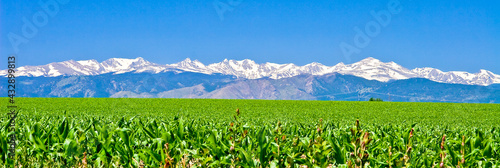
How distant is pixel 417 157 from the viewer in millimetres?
5477

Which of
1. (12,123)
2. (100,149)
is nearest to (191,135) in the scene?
(100,149)

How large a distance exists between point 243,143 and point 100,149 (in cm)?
238

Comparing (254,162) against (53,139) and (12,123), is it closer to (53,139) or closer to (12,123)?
(53,139)

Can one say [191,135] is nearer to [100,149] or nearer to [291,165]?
[100,149]

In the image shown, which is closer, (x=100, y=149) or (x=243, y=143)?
(x=243, y=143)

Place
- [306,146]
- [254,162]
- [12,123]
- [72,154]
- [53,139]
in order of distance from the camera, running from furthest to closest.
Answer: [12,123] < [53,139] < [72,154] < [306,146] < [254,162]


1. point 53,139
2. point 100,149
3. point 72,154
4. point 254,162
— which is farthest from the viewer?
point 53,139

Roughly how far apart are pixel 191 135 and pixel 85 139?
75.0 inches

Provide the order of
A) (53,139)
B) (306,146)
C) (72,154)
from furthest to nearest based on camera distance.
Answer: (53,139) < (72,154) < (306,146)

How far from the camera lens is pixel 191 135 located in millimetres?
7527

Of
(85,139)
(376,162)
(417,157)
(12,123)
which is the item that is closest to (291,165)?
(376,162)

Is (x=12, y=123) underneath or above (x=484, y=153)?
above

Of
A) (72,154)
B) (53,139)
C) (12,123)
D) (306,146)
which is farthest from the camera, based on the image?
(12,123)

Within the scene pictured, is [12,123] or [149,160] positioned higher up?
[12,123]
